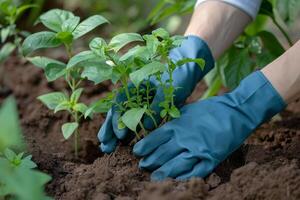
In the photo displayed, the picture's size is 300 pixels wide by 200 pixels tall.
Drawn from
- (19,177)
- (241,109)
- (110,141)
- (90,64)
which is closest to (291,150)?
(241,109)

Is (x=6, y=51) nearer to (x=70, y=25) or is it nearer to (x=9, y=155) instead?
(x=70, y=25)

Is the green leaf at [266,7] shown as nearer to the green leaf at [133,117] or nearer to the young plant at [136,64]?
the young plant at [136,64]

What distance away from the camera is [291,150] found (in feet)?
5.65

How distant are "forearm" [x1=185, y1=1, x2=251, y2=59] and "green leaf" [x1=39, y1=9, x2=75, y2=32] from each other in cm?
43

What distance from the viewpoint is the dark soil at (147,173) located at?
1.37 metres

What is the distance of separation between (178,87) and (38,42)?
1.36 feet

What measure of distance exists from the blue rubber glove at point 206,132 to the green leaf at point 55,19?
0.42m

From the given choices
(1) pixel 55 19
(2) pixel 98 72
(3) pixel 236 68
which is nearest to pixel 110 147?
(2) pixel 98 72

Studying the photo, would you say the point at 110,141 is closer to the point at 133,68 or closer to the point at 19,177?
the point at 133,68

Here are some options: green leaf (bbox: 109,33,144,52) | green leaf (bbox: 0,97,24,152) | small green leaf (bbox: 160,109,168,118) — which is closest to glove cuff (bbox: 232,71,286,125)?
small green leaf (bbox: 160,109,168,118)

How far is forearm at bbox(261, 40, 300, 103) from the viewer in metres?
1.62

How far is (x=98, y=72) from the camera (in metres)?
1.53

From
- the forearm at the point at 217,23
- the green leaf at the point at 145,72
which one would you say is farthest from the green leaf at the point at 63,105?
the forearm at the point at 217,23

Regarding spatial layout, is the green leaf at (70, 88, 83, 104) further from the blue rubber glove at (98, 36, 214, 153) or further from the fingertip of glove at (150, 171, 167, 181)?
the fingertip of glove at (150, 171, 167, 181)
